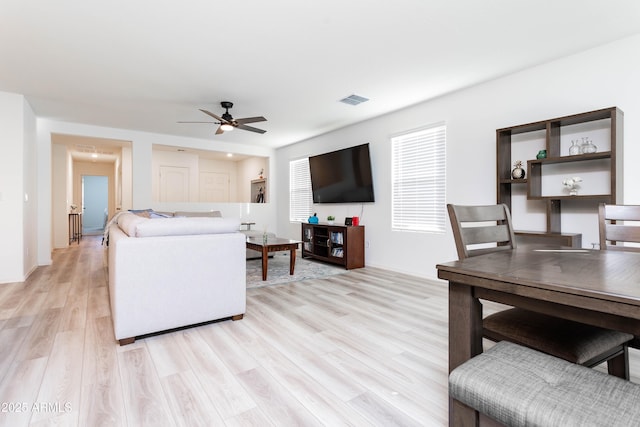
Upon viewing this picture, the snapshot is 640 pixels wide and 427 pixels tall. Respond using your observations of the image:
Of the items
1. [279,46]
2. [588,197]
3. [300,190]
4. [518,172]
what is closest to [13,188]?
[279,46]

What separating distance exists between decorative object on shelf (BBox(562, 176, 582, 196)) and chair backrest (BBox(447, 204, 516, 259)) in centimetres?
155

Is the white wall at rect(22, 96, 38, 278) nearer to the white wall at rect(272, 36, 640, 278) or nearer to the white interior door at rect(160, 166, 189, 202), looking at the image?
the white interior door at rect(160, 166, 189, 202)

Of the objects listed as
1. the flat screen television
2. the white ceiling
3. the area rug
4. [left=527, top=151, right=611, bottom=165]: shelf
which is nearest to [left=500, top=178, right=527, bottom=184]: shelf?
[left=527, top=151, right=611, bottom=165]: shelf

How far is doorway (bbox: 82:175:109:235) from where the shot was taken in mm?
12375

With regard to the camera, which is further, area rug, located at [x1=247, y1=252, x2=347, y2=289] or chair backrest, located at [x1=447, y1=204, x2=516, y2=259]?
area rug, located at [x1=247, y1=252, x2=347, y2=289]

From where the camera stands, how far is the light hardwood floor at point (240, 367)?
1.46 m

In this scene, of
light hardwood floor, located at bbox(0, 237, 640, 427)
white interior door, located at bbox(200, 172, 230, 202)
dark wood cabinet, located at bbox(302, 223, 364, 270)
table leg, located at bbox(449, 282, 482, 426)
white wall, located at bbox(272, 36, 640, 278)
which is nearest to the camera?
table leg, located at bbox(449, 282, 482, 426)

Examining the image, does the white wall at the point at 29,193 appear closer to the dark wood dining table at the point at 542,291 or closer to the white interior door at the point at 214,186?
the white interior door at the point at 214,186

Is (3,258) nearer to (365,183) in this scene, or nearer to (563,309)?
(365,183)

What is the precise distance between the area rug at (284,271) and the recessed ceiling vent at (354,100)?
2426 mm

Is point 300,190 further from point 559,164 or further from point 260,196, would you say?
point 559,164

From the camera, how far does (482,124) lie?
3625mm

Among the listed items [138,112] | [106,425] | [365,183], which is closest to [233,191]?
[138,112]

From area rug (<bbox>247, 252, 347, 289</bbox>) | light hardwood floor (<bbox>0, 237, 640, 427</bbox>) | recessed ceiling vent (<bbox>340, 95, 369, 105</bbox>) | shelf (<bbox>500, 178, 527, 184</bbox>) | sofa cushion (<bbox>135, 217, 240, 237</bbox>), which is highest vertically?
recessed ceiling vent (<bbox>340, 95, 369, 105</bbox>)
